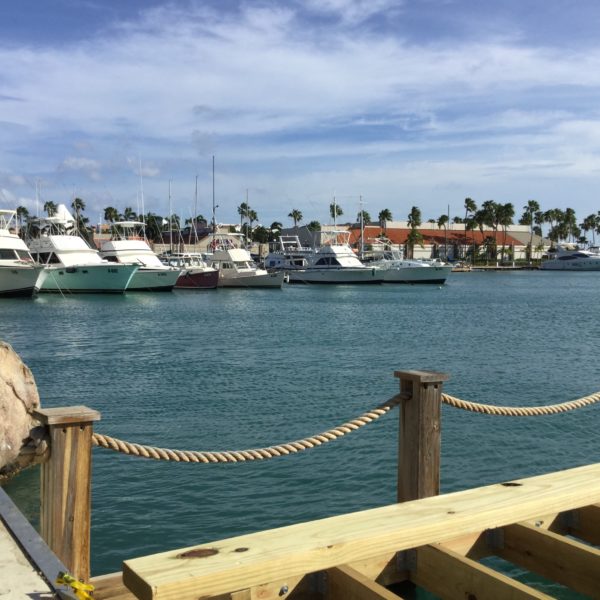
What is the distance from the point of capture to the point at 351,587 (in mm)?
3359

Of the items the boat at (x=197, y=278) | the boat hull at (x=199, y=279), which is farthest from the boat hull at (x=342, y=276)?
the boat hull at (x=199, y=279)

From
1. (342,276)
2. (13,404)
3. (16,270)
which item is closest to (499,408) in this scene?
(13,404)

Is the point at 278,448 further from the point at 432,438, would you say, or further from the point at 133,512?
the point at 133,512

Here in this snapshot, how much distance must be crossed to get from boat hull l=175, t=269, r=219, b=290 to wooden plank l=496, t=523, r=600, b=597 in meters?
64.2

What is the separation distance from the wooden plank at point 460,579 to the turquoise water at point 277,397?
15.6ft

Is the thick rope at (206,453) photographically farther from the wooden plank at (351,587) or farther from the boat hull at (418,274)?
the boat hull at (418,274)

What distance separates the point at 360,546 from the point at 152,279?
60.4 meters

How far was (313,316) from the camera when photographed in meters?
43.1

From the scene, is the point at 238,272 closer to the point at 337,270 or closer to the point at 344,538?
the point at 337,270

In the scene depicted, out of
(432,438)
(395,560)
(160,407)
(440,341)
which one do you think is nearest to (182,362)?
(160,407)

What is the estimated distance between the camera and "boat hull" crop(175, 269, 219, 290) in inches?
2667

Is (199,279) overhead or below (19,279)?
below

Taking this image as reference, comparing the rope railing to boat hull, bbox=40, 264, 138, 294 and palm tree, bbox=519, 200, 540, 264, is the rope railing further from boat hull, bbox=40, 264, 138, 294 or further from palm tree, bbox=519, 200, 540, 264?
palm tree, bbox=519, 200, 540, 264

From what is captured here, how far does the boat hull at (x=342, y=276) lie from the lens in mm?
79562
